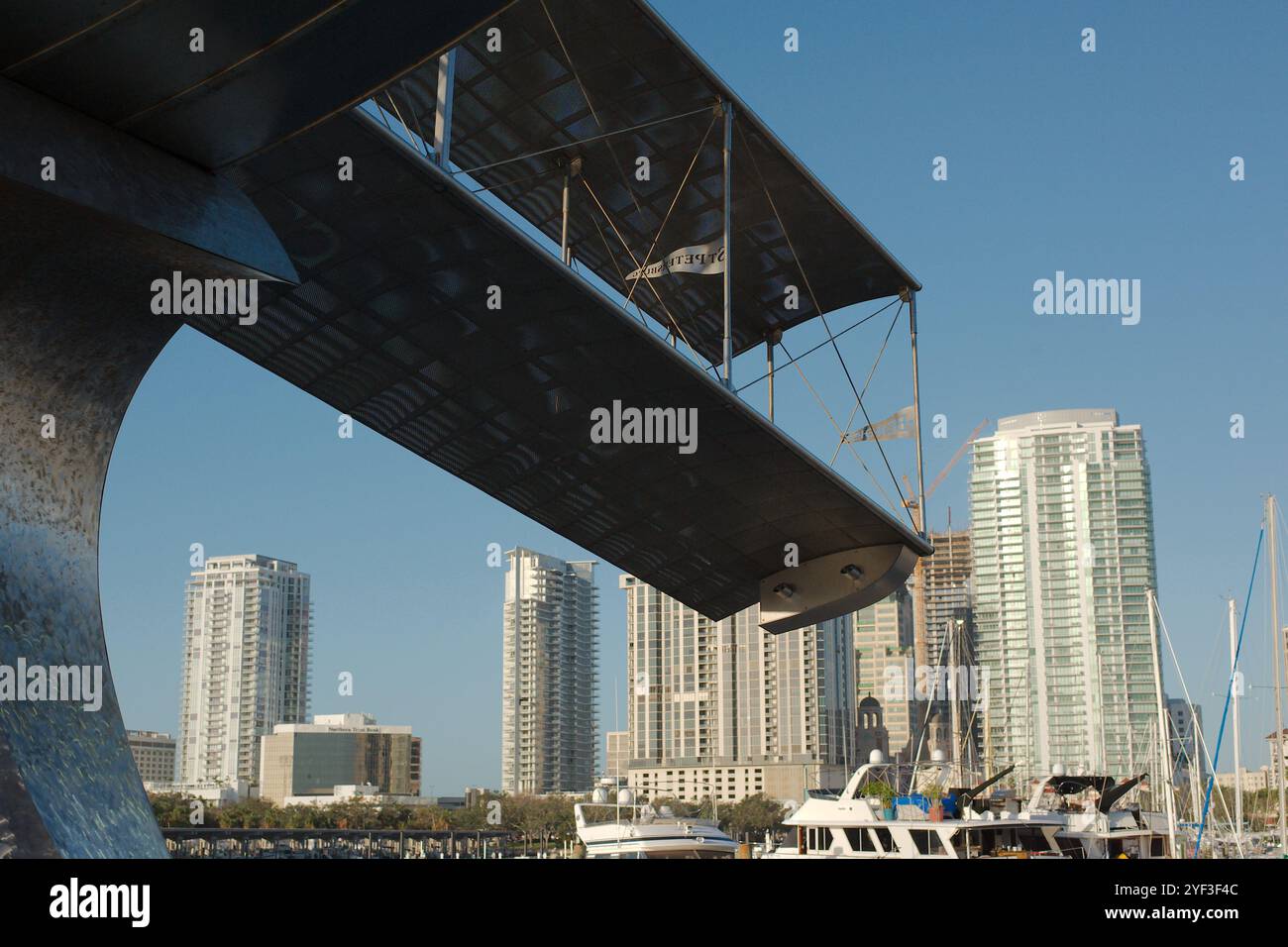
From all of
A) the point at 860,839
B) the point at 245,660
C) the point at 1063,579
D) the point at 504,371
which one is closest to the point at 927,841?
the point at 860,839

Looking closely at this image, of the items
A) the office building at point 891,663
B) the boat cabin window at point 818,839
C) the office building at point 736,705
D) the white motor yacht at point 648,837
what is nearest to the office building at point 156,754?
the office building at point 736,705

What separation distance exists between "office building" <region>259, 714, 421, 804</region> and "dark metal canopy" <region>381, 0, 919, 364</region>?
105 meters

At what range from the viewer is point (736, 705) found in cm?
13025

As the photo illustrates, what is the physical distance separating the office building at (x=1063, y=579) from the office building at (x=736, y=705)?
19927 mm

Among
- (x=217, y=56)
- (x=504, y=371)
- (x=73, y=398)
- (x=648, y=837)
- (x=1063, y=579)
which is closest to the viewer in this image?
(x=217, y=56)

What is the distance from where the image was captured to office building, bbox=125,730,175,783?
444ft

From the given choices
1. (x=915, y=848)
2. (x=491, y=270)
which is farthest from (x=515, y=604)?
(x=491, y=270)

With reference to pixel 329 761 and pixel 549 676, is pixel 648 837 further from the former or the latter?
pixel 549 676

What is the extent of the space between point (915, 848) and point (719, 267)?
13.2 meters

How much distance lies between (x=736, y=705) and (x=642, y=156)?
11453 centimetres

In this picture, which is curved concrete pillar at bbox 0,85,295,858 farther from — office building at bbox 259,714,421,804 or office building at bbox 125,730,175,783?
office building at bbox 125,730,175,783

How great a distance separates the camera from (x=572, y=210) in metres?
21.8

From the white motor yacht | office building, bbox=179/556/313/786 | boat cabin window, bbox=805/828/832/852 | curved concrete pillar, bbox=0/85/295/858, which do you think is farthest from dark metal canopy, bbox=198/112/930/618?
office building, bbox=179/556/313/786

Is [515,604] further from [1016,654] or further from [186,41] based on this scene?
[186,41]
